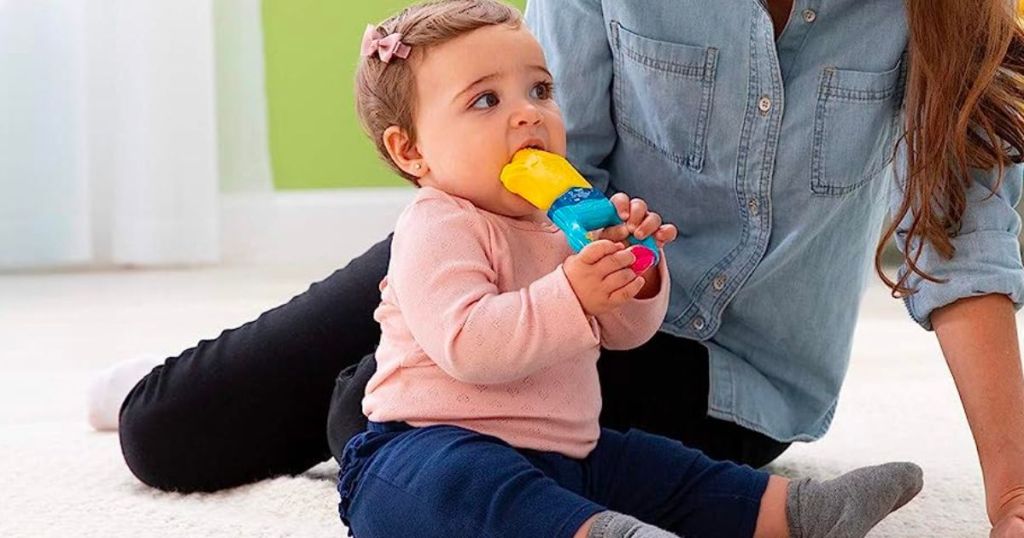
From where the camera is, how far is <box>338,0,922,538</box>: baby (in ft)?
3.01

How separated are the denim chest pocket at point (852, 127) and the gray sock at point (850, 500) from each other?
0.26 metres

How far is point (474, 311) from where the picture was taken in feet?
3.03

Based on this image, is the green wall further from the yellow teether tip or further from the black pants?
the yellow teether tip

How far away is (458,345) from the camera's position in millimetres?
925

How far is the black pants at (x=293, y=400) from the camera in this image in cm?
127

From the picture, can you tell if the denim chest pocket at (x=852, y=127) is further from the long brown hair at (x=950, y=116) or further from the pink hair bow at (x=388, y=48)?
the pink hair bow at (x=388, y=48)

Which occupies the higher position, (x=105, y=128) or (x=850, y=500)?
(x=850, y=500)

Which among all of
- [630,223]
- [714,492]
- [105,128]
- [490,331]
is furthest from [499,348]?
[105,128]

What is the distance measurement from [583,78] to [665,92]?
0.08m

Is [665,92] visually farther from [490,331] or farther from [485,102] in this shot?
[490,331]

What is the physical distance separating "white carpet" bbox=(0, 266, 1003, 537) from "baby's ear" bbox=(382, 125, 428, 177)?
0.32 meters

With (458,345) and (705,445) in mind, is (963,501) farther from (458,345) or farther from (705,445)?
(458,345)

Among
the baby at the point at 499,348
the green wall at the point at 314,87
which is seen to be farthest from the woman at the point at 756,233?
the green wall at the point at 314,87

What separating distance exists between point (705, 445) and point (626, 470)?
0.24m
